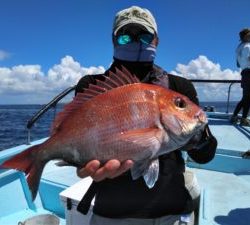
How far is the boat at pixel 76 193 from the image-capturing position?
3.42 meters

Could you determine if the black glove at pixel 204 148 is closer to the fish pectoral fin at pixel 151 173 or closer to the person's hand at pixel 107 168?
the fish pectoral fin at pixel 151 173

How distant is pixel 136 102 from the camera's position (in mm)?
1756

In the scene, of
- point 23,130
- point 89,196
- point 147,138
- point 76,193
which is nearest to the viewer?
point 147,138

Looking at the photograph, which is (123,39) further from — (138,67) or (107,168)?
(107,168)

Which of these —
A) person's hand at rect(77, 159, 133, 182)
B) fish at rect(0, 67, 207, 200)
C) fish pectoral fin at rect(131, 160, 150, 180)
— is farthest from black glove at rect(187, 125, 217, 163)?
person's hand at rect(77, 159, 133, 182)

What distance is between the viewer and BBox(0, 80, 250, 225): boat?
11.2 feet

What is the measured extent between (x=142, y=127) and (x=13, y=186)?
134 inches

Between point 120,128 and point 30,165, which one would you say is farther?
point 30,165

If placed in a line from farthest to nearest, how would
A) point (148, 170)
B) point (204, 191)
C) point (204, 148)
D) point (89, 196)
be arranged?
point (204, 191) → point (89, 196) → point (204, 148) → point (148, 170)

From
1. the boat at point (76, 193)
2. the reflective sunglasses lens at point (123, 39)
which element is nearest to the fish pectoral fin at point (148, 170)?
the reflective sunglasses lens at point (123, 39)

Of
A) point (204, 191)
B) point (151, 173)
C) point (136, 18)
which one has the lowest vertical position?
point (204, 191)

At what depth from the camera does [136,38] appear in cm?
218

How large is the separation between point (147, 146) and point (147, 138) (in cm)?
4

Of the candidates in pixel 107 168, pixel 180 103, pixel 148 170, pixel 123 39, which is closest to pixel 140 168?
pixel 148 170
